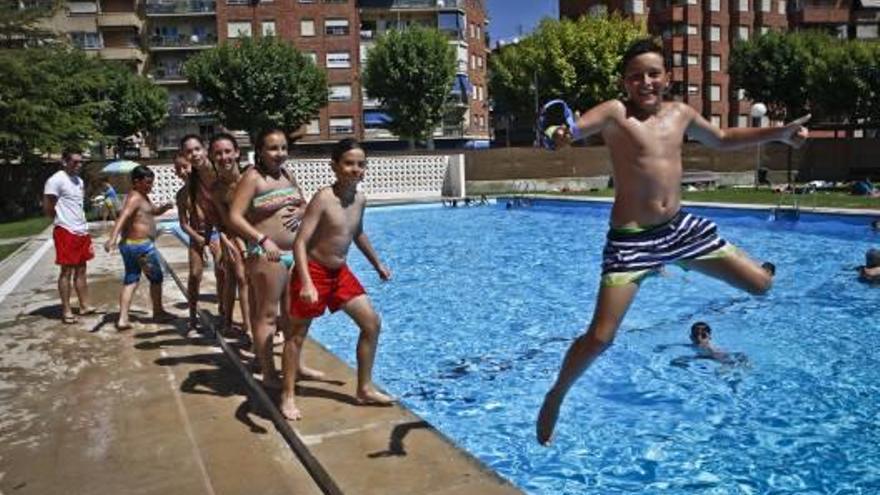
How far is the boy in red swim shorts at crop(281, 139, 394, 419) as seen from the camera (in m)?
5.09

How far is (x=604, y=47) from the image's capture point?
2048 inches

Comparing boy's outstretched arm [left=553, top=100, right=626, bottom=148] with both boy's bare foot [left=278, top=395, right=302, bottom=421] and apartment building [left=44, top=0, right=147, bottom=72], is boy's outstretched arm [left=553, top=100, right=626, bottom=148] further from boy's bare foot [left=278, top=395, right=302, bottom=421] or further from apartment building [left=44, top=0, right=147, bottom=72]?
apartment building [left=44, top=0, right=147, bottom=72]

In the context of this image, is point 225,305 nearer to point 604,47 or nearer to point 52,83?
point 52,83

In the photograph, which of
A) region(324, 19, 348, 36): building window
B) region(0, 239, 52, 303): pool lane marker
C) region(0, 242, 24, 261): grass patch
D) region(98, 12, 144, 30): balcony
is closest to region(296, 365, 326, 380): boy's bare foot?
region(0, 239, 52, 303): pool lane marker

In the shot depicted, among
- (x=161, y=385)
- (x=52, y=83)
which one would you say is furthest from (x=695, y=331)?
(x=52, y=83)

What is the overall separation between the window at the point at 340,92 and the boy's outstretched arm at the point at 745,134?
2478 inches

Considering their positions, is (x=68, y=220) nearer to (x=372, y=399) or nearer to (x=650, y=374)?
(x=372, y=399)

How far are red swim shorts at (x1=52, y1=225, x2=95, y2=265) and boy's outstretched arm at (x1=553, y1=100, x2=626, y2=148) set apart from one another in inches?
271

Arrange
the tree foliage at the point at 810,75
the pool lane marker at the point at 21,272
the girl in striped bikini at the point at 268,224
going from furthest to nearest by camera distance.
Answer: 1. the tree foliage at the point at 810,75
2. the pool lane marker at the point at 21,272
3. the girl in striped bikini at the point at 268,224

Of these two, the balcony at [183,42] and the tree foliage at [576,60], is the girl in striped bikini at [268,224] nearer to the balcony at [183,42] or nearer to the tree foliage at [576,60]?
the tree foliage at [576,60]

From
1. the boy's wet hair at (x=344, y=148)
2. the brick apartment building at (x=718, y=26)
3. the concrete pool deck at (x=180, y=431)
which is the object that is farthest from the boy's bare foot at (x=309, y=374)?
the brick apartment building at (x=718, y=26)

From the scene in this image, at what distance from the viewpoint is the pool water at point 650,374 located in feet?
18.8

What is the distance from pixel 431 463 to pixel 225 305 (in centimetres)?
432

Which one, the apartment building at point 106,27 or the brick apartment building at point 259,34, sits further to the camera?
the apartment building at point 106,27
